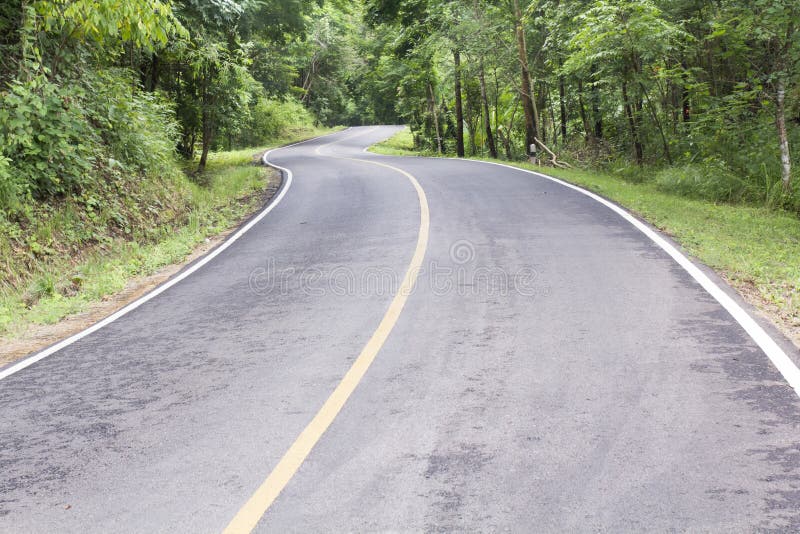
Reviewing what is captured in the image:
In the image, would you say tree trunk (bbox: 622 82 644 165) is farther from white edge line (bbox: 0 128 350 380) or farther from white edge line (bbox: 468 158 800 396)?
white edge line (bbox: 0 128 350 380)

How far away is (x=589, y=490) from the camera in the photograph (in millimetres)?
3504

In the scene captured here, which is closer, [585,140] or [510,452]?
[510,452]

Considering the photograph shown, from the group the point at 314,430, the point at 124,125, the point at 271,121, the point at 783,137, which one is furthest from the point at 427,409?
the point at 271,121

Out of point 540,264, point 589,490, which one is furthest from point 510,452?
point 540,264

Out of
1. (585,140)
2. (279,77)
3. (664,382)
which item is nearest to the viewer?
(664,382)

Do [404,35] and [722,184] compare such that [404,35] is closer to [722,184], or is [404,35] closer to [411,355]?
[722,184]

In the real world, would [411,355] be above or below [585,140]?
below

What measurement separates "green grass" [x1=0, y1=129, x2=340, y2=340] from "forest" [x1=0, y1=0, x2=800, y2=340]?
0.27 feet

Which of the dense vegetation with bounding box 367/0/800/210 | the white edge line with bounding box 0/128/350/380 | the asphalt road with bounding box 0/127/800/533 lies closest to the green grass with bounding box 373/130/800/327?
the asphalt road with bounding box 0/127/800/533

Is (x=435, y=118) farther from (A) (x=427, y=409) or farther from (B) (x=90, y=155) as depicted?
(A) (x=427, y=409)

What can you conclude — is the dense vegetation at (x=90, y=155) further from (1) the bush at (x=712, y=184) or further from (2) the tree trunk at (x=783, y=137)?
(2) the tree trunk at (x=783, y=137)

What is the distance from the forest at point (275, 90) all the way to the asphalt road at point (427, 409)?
4214 mm

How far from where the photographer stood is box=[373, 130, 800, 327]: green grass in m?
7.43

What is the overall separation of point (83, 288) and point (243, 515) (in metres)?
6.99
